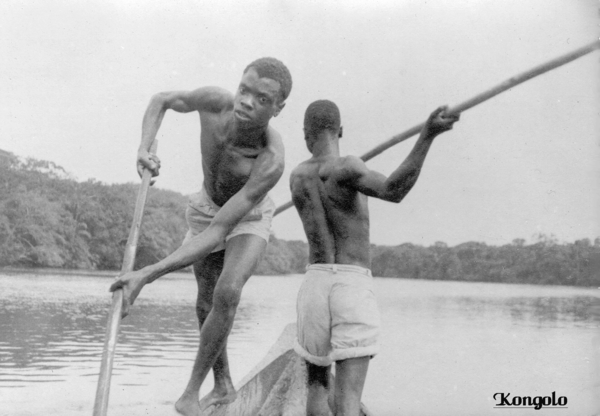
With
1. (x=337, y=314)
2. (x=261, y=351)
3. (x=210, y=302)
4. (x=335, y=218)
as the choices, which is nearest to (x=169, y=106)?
(x=210, y=302)

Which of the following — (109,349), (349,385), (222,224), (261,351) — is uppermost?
(222,224)

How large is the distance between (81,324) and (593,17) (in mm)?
10108

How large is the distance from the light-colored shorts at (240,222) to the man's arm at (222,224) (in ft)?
0.49

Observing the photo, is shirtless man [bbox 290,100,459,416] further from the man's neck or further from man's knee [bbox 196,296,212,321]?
man's knee [bbox 196,296,212,321]

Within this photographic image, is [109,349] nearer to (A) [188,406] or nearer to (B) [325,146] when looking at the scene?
(A) [188,406]

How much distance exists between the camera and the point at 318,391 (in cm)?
274

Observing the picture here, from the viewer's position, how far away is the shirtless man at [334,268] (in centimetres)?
249

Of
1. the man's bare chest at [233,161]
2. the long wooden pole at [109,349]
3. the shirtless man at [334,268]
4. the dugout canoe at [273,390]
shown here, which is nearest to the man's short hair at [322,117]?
the shirtless man at [334,268]

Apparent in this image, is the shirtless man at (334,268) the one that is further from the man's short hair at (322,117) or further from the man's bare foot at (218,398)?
the man's bare foot at (218,398)

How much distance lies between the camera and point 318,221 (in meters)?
2.65

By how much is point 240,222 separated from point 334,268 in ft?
1.70

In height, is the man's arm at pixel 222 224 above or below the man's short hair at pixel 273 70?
below

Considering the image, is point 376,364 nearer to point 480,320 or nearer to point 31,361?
point 31,361

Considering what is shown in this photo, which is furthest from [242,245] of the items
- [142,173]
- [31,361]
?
[31,361]
